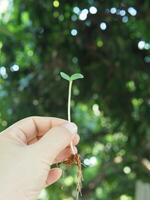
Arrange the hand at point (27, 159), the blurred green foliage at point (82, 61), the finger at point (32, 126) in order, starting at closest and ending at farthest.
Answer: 1. the hand at point (27, 159)
2. the finger at point (32, 126)
3. the blurred green foliage at point (82, 61)

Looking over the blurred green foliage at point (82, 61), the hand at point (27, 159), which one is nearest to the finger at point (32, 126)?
the hand at point (27, 159)

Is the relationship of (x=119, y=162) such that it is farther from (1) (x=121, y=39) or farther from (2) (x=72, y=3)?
(2) (x=72, y=3)

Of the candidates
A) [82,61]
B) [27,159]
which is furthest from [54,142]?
[82,61]

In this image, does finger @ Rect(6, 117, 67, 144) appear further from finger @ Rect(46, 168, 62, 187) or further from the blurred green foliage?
the blurred green foliage

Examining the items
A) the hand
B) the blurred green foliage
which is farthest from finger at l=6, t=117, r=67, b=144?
the blurred green foliage

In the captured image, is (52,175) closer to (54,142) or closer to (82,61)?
(54,142)

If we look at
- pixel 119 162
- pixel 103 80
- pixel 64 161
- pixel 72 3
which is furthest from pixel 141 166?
pixel 64 161

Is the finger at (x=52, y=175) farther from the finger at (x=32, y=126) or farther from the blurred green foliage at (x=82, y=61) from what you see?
the blurred green foliage at (x=82, y=61)
